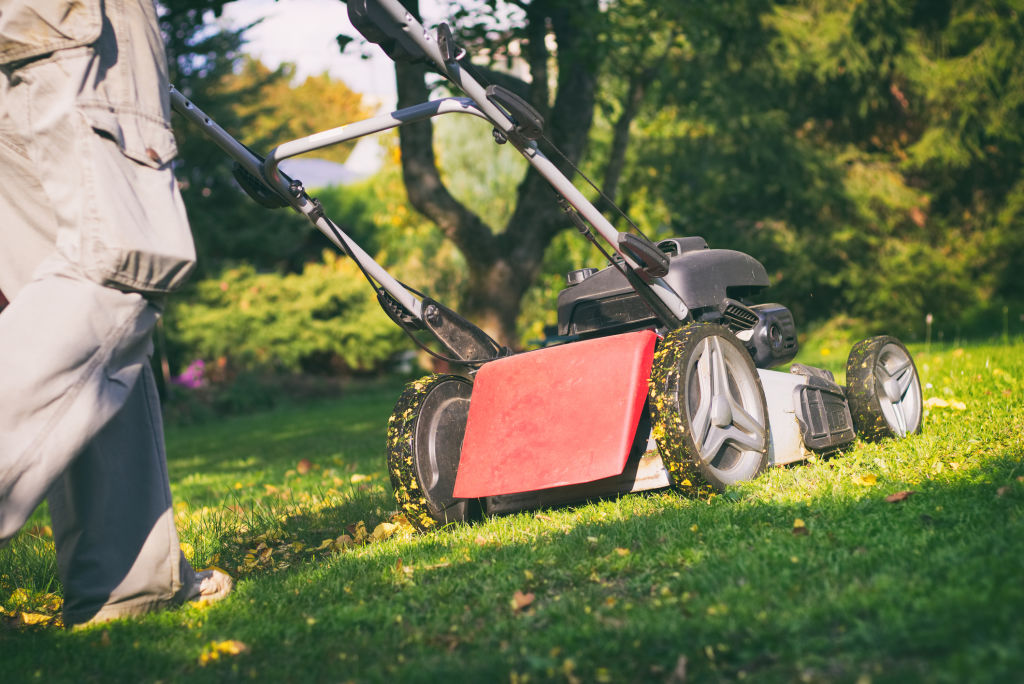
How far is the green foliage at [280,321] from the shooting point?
15852mm

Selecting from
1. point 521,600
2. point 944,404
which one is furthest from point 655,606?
point 944,404

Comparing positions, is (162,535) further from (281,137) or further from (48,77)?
(281,137)

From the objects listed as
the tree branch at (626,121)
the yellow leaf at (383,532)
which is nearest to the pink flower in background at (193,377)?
the tree branch at (626,121)

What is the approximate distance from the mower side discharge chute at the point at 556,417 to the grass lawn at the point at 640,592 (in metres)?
0.19

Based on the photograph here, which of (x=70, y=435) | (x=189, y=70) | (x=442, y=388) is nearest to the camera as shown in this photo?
(x=70, y=435)

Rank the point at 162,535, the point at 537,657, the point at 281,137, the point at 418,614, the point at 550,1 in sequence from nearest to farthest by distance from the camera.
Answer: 1. the point at 537,657
2. the point at 418,614
3. the point at 162,535
4. the point at 550,1
5. the point at 281,137

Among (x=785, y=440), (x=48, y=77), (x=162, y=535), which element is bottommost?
(x=785, y=440)

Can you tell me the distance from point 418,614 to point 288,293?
14.7 m

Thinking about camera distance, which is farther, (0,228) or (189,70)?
(189,70)

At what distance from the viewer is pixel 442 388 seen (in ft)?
11.5

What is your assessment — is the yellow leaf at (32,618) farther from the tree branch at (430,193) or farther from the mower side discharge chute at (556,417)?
the tree branch at (430,193)

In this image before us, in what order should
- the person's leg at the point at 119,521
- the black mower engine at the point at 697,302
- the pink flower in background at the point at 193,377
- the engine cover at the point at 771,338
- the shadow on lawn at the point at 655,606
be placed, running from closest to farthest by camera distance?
the shadow on lawn at the point at 655,606
the person's leg at the point at 119,521
the black mower engine at the point at 697,302
the engine cover at the point at 771,338
the pink flower in background at the point at 193,377

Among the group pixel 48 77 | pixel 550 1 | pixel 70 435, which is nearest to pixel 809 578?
pixel 70 435

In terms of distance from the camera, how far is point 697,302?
3.63 meters
